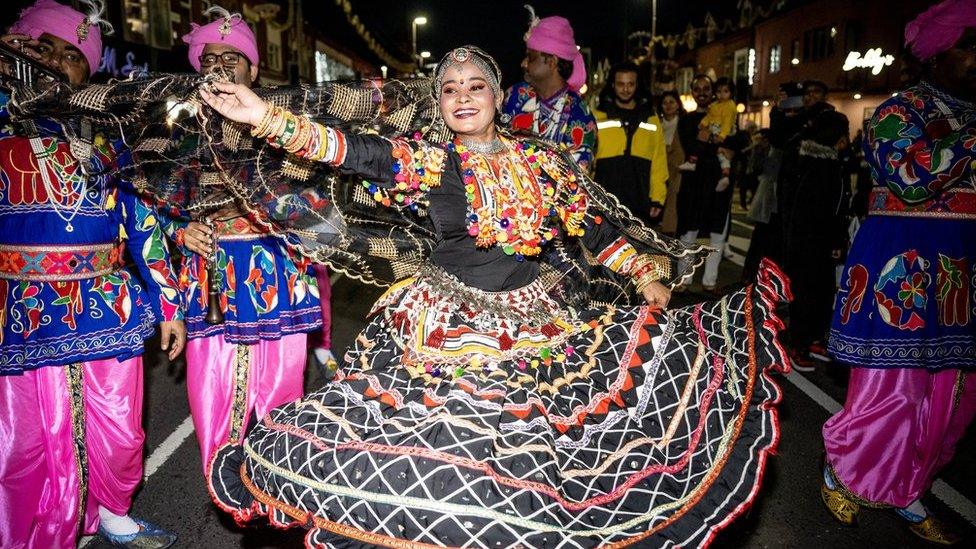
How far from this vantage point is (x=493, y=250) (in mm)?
2639

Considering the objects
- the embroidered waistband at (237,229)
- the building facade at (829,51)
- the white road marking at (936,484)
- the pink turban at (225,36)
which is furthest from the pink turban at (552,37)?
the building facade at (829,51)

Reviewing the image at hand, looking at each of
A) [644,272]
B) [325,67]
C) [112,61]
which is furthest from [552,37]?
[325,67]

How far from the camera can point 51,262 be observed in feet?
8.87

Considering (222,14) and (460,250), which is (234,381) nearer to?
(460,250)

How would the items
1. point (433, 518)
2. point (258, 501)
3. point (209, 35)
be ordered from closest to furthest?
point (433, 518)
point (258, 501)
point (209, 35)

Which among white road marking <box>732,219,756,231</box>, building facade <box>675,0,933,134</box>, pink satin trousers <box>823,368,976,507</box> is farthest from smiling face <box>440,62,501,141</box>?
building facade <box>675,0,933,134</box>

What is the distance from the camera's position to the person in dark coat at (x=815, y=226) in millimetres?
5199

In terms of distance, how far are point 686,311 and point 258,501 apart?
1748 mm

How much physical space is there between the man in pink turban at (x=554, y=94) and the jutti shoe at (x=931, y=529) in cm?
317

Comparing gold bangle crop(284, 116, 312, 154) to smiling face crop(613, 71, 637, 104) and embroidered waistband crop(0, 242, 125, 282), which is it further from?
smiling face crop(613, 71, 637, 104)

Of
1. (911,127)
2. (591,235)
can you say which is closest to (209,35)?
(591,235)

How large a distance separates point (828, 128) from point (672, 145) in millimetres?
3319

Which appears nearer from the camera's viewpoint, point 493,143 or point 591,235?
point 493,143

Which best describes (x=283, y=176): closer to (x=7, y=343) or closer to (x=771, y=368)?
(x=7, y=343)
